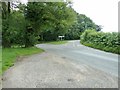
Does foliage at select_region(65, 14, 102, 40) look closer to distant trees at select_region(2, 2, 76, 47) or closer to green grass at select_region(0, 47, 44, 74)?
distant trees at select_region(2, 2, 76, 47)

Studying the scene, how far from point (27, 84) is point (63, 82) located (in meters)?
1.28

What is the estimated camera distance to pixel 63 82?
870cm

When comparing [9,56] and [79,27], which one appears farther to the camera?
[79,27]

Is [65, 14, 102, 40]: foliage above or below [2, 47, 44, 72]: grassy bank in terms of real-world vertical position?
above

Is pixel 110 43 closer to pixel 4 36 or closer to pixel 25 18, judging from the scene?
pixel 25 18

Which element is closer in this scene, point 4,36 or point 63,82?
point 63,82

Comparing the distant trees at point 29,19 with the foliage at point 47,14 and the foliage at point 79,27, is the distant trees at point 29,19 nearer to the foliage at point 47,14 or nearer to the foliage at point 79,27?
A: the foliage at point 47,14

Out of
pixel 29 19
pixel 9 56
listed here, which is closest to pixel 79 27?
pixel 29 19

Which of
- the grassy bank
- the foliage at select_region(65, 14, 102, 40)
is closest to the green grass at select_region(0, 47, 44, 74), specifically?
the grassy bank

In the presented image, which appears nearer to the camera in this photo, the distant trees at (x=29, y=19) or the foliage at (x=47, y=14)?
the distant trees at (x=29, y=19)

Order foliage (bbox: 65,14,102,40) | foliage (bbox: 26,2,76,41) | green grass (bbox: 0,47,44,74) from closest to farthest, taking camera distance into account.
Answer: green grass (bbox: 0,47,44,74) → foliage (bbox: 26,2,76,41) → foliage (bbox: 65,14,102,40)

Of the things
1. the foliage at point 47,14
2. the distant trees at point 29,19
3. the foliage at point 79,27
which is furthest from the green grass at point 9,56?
the foliage at point 79,27

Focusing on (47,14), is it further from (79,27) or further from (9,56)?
(79,27)

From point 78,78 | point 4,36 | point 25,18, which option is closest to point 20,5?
point 25,18
